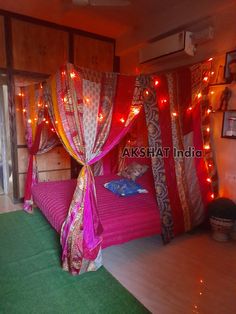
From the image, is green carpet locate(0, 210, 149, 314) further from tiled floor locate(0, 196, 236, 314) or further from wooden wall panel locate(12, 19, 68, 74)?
wooden wall panel locate(12, 19, 68, 74)

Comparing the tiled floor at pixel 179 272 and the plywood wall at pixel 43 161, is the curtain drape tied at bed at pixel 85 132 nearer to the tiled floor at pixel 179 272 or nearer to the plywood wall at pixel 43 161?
the tiled floor at pixel 179 272

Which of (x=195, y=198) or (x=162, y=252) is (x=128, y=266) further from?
(x=195, y=198)

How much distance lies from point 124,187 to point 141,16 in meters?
2.67

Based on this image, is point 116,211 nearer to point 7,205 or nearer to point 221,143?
point 221,143

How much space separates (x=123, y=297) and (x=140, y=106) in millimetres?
1869

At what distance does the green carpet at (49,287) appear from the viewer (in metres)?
1.79

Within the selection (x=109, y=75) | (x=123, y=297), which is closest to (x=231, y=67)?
(x=109, y=75)

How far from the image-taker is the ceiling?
9.37 ft

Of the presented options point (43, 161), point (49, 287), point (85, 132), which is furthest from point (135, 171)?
point (49, 287)

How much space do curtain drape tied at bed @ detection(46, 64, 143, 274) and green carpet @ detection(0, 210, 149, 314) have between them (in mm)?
153

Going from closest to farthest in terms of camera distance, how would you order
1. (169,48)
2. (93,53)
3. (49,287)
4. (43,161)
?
1. (49,287)
2. (169,48)
3. (43,161)
4. (93,53)

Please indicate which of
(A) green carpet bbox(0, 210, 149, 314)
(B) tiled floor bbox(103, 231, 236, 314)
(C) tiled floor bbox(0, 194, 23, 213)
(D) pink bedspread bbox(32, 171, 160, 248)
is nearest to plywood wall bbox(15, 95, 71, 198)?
(C) tiled floor bbox(0, 194, 23, 213)

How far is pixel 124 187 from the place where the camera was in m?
3.16

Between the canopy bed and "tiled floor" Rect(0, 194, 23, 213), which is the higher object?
the canopy bed
